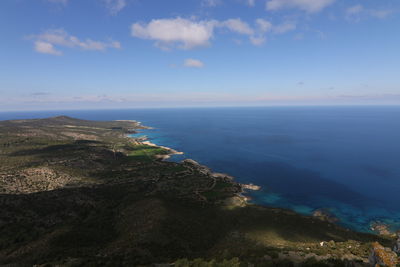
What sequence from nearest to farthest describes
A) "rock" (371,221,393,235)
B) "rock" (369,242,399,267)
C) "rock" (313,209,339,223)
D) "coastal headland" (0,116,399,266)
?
"rock" (369,242,399,267)
"coastal headland" (0,116,399,266)
"rock" (371,221,393,235)
"rock" (313,209,339,223)

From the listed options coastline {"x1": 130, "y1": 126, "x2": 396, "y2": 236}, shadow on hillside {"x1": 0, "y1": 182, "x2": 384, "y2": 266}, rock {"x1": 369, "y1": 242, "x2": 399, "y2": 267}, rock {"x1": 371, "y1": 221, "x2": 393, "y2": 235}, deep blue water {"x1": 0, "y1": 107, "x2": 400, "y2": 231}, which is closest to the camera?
rock {"x1": 369, "y1": 242, "x2": 399, "y2": 267}

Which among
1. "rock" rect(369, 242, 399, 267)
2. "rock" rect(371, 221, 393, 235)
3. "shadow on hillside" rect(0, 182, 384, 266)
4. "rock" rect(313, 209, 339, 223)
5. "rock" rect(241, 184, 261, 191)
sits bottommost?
"rock" rect(371, 221, 393, 235)

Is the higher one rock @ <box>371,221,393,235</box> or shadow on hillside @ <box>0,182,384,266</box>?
shadow on hillside @ <box>0,182,384,266</box>

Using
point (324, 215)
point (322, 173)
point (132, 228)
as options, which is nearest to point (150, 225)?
point (132, 228)

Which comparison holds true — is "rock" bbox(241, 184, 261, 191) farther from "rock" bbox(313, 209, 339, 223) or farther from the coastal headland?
"rock" bbox(313, 209, 339, 223)

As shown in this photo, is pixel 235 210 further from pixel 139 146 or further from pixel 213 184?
pixel 139 146

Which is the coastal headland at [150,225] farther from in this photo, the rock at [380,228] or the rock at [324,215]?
the rock at [380,228]

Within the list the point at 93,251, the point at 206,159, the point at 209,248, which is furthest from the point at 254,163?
the point at 93,251

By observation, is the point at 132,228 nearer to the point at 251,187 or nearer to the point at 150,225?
the point at 150,225

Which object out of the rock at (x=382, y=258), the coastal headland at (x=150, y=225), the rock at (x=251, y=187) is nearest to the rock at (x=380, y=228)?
the coastal headland at (x=150, y=225)

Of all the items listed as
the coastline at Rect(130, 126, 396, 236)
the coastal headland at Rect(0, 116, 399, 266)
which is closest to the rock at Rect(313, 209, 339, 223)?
the coastline at Rect(130, 126, 396, 236)
